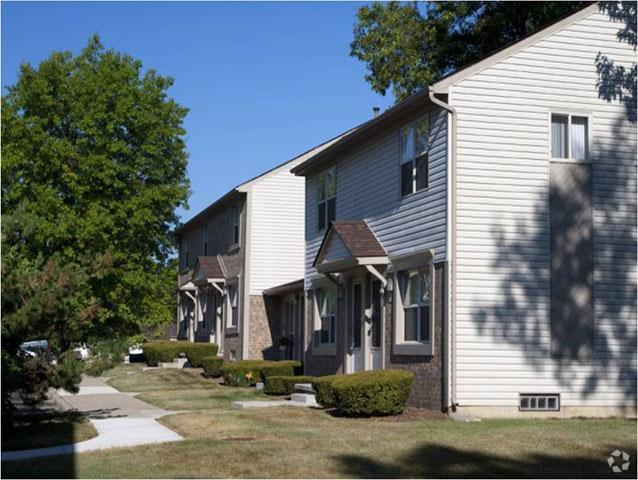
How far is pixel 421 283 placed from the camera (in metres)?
19.4

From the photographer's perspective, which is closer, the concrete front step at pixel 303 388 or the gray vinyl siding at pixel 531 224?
the gray vinyl siding at pixel 531 224

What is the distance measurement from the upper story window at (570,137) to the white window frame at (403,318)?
3367mm

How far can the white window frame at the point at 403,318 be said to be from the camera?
60.5ft

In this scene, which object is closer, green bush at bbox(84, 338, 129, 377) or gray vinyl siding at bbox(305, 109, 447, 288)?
green bush at bbox(84, 338, 129, 377)

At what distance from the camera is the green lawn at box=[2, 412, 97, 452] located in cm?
1484

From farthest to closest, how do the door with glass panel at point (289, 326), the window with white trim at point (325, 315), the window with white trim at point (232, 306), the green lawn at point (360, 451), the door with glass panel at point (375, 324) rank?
the window with white trim at point (232, 306) → the door with glass panel at point (289, 326) → the window with white trim at point (325, 315) → the door with glass panel at point (375, 324) → the green lawn at point (360, 451)

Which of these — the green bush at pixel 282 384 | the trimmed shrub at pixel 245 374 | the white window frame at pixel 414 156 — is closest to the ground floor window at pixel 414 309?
the white window frame at pixel 414 156

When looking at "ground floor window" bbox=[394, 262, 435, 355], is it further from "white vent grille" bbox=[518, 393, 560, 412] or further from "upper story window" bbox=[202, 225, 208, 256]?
"upper story window" bbox=[202, 225, 208, 256]

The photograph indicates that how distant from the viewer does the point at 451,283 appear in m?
17.8

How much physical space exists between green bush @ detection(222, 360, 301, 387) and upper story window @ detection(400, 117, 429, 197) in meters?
8.19

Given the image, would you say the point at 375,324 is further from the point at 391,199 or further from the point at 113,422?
the point at 113,422

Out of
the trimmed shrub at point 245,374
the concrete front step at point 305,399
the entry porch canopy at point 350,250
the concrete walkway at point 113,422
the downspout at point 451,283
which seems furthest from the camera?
the trimmed shrub at point 245,374

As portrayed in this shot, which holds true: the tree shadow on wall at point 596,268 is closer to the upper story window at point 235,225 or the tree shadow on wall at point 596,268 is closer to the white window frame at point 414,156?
the white window frame at point 414,156

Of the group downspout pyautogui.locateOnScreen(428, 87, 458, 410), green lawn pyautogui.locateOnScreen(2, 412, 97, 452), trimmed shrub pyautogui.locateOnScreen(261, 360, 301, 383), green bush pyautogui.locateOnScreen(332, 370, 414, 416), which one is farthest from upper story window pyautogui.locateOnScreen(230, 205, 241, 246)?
downspout pyautogui.locateOnScreen(428, 87, 458, 410)
